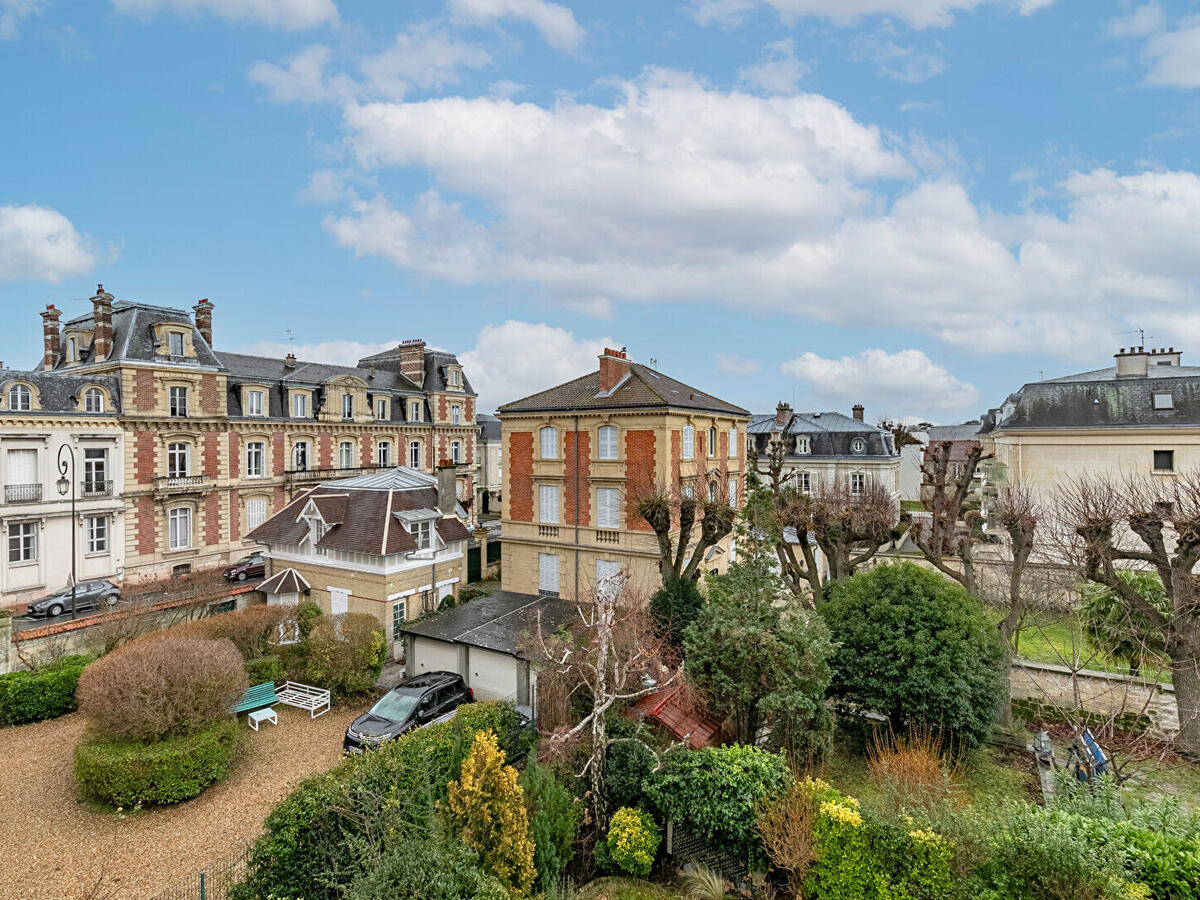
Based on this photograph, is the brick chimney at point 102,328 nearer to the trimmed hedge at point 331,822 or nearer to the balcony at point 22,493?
the balcony at point 22,493

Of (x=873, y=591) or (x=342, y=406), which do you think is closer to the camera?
(x=873, y=591)

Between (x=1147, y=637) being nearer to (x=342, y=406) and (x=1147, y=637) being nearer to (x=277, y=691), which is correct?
(x=277, y=691)

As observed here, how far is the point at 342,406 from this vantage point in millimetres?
33469

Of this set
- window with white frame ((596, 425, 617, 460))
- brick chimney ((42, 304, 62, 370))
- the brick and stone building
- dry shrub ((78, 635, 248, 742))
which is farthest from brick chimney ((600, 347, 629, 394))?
brick chimney ((42, 304, 62, 370))

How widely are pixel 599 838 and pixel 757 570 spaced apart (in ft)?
17.8

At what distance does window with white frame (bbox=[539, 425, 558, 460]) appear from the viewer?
22172 mm

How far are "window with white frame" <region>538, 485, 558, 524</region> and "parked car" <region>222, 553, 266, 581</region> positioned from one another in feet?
41.0

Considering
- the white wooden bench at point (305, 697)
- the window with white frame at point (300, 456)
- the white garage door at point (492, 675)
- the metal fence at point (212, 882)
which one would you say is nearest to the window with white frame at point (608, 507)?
the white garage door at point (492, 675)

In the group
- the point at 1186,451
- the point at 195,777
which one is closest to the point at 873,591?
the point at 195,777

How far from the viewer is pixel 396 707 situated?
13.0 meters

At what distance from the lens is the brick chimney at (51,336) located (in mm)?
27703

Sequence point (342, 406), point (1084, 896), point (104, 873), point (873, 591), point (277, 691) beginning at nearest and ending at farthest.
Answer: point (1084, 896) < point (104, 873) < point (873, 591) < point (277, 691) < point (342, 406)

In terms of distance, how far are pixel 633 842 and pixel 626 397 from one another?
45.9 feet

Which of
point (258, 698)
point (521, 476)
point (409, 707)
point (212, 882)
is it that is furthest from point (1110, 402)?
point (212, 882)
